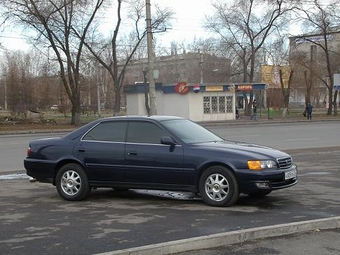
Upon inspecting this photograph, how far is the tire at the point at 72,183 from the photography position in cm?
845

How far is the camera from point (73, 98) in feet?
128

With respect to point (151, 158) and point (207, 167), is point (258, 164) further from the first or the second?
point (151, 158)

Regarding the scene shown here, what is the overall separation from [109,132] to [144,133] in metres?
0.69

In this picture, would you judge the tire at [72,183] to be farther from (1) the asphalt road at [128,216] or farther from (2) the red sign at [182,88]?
(2) the red sign at [182,88]

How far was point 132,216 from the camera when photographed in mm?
7207

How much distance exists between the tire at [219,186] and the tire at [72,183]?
6.97 ft

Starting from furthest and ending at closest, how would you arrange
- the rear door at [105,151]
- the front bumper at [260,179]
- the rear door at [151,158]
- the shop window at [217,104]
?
the shop window at [217,104], the rear door at [105,151], the rear door at [151,158], the front bumper at [260,179]

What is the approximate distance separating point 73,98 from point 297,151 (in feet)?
85.7

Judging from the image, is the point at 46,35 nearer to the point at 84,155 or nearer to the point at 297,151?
the point at 297,151

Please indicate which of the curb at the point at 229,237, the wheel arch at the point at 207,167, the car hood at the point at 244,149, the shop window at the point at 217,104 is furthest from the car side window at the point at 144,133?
the shop window at the point at 217,104

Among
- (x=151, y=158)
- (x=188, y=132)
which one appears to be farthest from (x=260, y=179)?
(x=151, y=158)

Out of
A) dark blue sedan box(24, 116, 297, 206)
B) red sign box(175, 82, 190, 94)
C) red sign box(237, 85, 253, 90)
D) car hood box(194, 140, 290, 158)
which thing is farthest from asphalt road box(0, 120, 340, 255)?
red sign box(237, 85, 253, 90)

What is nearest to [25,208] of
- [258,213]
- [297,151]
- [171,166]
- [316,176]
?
Result: [171,166]

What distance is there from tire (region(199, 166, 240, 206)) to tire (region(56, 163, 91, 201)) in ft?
6.97
